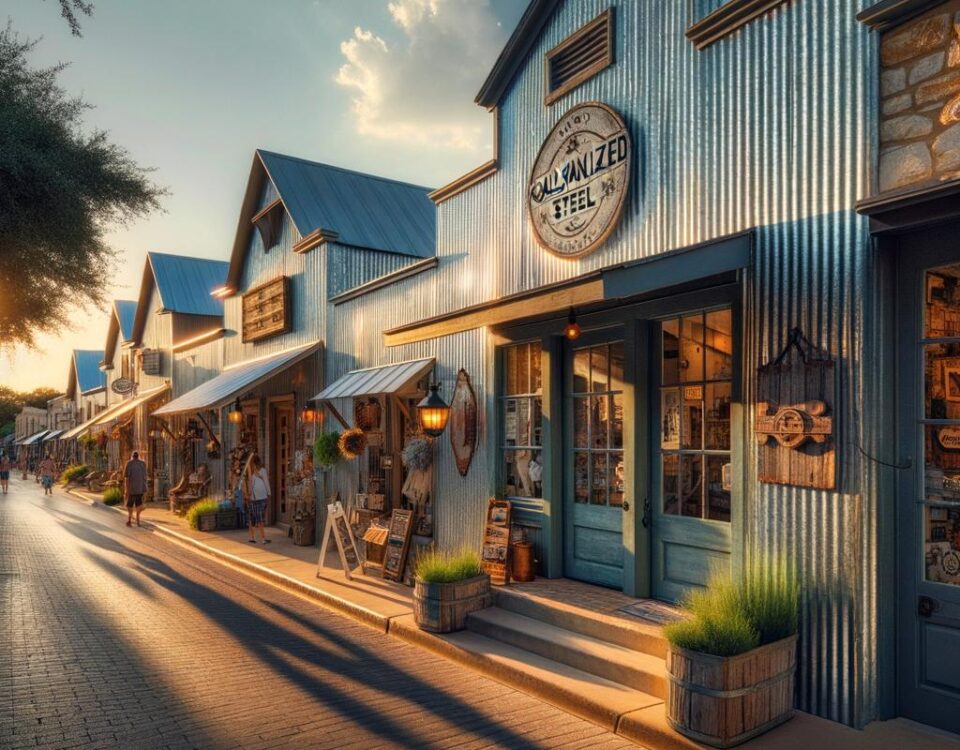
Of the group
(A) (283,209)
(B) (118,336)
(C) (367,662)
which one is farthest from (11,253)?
(B) (118,336)

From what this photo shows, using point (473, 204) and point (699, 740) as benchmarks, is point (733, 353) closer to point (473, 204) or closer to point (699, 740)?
point (699, 740)

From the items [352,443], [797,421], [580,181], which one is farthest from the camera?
[352,443]

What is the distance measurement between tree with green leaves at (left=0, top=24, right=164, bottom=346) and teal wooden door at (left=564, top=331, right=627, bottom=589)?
810 cm

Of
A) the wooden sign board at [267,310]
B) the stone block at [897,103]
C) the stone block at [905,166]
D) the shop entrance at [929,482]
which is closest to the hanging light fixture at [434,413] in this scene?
the shop entrance at [929,482]

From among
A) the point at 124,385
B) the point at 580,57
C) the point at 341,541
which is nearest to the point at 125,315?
the point at 124,385

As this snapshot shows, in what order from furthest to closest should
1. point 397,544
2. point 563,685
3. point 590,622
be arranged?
point 397,544, point 590,622, point 563,685

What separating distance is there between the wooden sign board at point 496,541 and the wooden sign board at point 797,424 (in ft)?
11.1

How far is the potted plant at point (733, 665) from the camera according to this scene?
186 inches

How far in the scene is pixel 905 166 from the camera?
488 centimetres

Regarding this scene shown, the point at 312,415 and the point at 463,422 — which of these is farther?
the point at 312,415

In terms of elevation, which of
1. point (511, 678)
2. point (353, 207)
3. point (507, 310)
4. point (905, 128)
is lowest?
point (511, 678)

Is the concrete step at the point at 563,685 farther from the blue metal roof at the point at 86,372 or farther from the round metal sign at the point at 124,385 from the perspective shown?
the blue metal roof at the point at 86,372

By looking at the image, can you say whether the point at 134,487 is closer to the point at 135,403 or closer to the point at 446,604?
the point at 135,403

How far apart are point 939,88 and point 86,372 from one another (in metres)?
49.5
